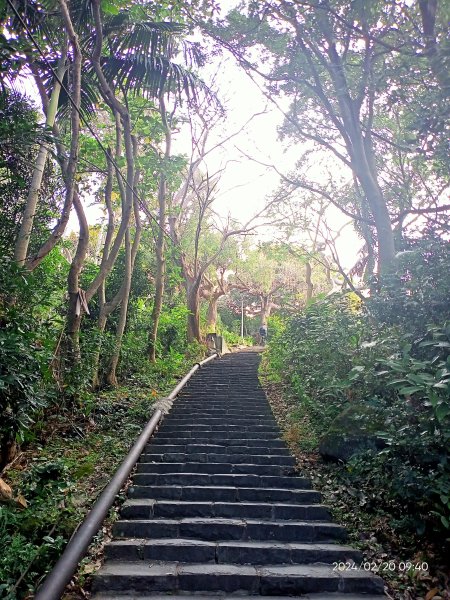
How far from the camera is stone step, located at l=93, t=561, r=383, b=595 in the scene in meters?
3.51

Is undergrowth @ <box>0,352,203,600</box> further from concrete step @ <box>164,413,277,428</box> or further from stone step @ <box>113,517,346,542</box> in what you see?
concrete step @ <box>164,413,277,428</box>

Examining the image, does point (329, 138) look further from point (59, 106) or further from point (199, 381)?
point (199, 381)

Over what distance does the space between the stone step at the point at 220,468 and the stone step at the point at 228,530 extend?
4.61 feet

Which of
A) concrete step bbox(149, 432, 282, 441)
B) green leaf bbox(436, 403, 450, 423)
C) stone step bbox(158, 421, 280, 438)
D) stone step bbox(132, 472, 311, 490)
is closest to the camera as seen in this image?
green leaf bbox(436, 403, 450, 423)

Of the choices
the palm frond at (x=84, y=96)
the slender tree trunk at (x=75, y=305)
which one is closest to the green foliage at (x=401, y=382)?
the slender tree trunk at (x=75, y=305)

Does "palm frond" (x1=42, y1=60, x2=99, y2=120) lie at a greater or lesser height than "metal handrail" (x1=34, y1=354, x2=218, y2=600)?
greater

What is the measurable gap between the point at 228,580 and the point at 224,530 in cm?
76

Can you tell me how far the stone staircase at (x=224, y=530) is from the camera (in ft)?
11.7

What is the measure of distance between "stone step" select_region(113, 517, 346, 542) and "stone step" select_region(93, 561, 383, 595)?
0.56 m

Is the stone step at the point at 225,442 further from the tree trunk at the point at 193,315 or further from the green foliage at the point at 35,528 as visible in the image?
the tree trunk at the point at 193,315

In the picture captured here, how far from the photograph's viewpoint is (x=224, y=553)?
157 inches

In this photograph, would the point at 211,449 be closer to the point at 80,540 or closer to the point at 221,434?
the point at 221,434

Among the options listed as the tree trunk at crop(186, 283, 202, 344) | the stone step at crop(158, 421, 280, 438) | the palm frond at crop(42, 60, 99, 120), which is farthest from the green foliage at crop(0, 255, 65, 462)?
the tree trunk at crop(186, 283, 202, 344)

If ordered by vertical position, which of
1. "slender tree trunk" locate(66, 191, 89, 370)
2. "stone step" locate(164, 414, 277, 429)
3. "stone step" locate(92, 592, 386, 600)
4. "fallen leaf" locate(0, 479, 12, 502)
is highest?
"slender tree trunk" locate(66, 191, 89, 370)
